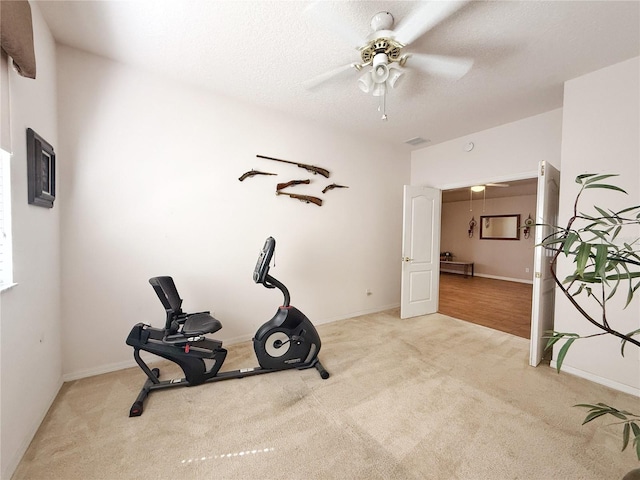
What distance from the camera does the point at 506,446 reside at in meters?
1.59

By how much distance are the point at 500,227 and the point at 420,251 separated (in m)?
4.82

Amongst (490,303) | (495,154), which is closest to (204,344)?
(495,154)

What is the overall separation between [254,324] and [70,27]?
3039 millimetres

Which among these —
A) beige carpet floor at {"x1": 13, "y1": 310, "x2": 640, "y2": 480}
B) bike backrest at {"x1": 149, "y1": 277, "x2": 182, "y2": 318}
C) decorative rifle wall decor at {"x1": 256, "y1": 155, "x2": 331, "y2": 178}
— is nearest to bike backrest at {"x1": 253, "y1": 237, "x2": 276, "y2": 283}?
bike backrest at {"x1": 149, "y1": 277, "x2": 182, "y2": 318}

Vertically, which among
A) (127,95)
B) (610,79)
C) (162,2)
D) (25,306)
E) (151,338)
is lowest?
(151,338)

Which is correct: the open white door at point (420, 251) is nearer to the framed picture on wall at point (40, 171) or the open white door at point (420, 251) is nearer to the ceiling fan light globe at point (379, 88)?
the ceiling fan light globe at point (379, 88)

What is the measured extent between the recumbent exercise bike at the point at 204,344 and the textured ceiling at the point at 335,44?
1611 mm

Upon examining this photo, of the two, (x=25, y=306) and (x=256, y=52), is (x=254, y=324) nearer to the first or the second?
(x=25, y=306)

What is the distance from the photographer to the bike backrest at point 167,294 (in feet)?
6.81

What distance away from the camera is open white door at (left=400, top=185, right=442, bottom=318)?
3.84 metres

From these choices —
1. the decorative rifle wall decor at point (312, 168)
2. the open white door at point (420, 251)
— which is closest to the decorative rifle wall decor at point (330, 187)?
the decorative rifle wall decor at point (312, 168)

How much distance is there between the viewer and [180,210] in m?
2.64

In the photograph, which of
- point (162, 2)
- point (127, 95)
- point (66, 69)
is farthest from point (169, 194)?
point (162, 2)

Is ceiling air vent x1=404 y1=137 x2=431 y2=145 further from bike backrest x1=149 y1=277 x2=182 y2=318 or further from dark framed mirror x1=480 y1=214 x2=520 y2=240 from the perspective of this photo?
dark framed mirror x1=480 y1=214 x2=520 y2=240
